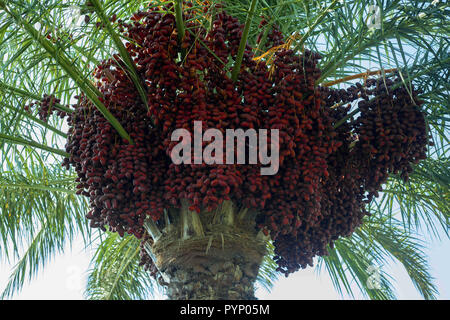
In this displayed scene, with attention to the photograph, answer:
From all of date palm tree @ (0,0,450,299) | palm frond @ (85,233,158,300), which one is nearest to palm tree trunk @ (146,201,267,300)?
date palm tree @ (0,0,450,299)

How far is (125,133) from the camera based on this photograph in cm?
279

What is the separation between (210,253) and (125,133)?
0.72 meters

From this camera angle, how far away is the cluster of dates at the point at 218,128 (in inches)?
106

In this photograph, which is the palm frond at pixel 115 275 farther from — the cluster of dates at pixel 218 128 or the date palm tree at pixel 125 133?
the cluster of dates at pixel 218 128

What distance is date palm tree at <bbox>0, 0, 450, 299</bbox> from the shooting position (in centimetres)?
281

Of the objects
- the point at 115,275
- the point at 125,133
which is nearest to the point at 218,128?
the point at 125,133

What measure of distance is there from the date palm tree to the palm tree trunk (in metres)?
0.02

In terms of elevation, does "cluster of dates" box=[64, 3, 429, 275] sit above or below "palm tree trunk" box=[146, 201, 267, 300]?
above

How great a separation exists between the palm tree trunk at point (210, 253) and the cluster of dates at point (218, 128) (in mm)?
91

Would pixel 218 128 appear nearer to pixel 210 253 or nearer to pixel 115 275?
pixel 210 253

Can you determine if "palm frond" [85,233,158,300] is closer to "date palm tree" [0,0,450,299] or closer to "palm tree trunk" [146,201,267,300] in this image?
"date palm tree" [0,0,450,299]

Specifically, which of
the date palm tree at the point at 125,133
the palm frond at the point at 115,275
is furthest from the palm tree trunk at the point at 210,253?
the palm frond at the point at 115,275

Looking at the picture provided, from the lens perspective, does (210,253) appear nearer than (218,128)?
No

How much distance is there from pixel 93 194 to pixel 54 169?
144 cm
